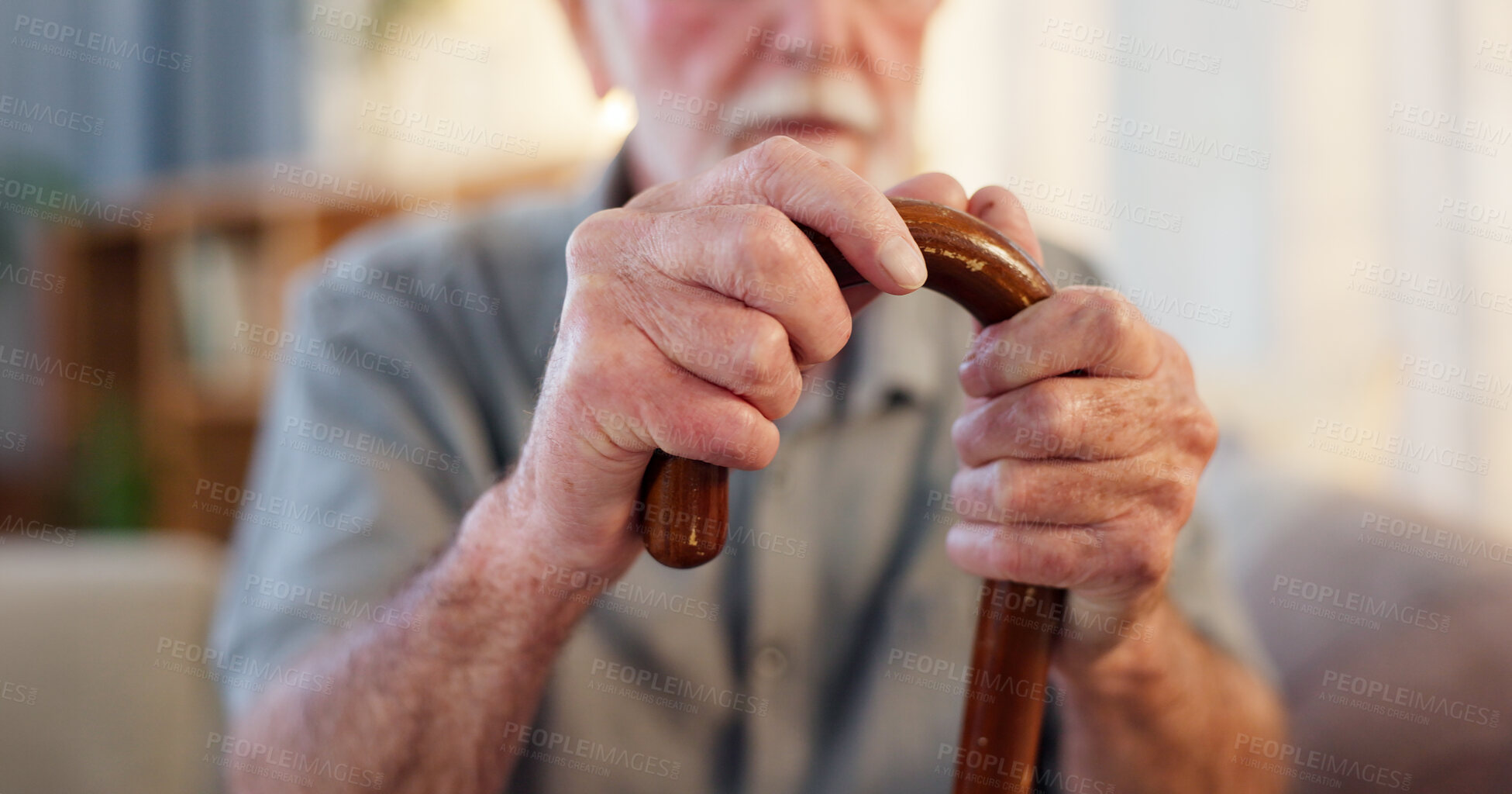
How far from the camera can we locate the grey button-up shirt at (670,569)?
0.76m

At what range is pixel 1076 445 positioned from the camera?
1.26 ft

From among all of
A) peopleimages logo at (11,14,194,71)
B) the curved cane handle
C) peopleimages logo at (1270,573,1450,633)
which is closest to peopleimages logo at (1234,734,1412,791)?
peopleimages logo at (1270,573,1450,633)

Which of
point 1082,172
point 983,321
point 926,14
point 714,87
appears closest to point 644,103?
point 714,87

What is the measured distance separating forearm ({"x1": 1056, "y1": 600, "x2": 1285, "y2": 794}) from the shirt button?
25cm

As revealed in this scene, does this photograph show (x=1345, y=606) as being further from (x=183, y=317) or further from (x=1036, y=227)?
(x=183, y=317)

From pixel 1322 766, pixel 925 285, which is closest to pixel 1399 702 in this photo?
pixel 1322 766

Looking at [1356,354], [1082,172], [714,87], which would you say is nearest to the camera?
[714,87]

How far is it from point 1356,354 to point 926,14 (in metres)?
0.95

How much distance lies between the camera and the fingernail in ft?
1.05

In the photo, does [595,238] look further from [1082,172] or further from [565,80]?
[565,80]

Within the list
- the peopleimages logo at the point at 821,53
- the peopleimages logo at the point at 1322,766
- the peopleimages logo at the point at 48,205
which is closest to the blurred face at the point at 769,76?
the peopleimages logo at the point at 821,53

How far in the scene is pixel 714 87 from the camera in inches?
28.1

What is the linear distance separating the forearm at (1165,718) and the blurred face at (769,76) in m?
0.36

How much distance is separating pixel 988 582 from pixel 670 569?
18.3 inches
